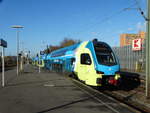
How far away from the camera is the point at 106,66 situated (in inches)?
479

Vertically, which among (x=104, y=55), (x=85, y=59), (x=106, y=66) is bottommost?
(x=106, y=66)

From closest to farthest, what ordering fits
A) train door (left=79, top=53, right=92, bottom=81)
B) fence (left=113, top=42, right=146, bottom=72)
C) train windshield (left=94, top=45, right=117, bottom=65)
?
train windshield (left=94, top=45, right=117, bottom=65)
train door (left=79, top=53, right=92, bottom=81)
fence (left=113, top=42, right=146, bottom=72)

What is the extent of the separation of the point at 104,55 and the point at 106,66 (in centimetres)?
110

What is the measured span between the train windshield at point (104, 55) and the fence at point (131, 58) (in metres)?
12.9

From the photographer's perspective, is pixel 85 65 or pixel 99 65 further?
pixel 85 65

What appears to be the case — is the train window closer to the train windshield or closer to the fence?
the train windshield

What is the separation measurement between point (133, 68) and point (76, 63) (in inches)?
572

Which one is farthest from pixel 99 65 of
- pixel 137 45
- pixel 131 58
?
pixel 131 58

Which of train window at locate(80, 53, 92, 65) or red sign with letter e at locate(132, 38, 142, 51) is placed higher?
red sign with letter e at locate(132, 38, 142, 51)

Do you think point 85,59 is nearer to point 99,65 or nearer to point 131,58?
point 99,65

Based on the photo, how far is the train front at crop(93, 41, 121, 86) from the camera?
12086 mm

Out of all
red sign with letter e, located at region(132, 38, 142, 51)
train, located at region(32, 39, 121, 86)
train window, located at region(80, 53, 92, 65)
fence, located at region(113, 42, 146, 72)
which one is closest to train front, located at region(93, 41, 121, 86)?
train, located at region(32, 39, 121, 86)

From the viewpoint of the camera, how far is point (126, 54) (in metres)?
30.4

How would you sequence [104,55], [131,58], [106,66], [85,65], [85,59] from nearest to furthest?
1. [106,66]
2. [104,55]
3. [85,65]
4. [85,59]
5. [131,58]
